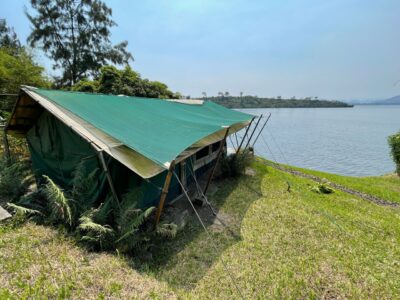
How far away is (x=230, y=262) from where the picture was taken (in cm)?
365

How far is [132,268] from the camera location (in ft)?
10.3

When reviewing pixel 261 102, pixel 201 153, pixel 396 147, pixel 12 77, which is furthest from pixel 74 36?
pixel 261 102

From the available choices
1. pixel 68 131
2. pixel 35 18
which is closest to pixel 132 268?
pixel 68 131

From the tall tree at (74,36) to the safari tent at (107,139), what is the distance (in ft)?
51.1

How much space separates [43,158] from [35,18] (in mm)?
17856

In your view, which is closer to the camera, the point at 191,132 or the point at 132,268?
the point at 132,268

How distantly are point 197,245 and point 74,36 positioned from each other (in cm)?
2045

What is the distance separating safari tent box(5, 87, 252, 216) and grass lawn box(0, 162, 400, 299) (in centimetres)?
115

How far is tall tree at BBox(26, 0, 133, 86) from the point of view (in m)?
17.5

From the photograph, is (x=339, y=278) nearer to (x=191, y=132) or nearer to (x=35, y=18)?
(x=191, y=132)

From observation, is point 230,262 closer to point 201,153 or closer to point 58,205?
point 58,205

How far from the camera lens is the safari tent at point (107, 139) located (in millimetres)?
3559

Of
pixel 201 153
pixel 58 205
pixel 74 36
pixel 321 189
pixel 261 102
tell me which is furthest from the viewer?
pixel 261 102

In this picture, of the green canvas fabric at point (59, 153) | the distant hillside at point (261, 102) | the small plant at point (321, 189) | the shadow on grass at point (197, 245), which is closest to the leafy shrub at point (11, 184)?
the green canvas fabric at point (59, 153)
